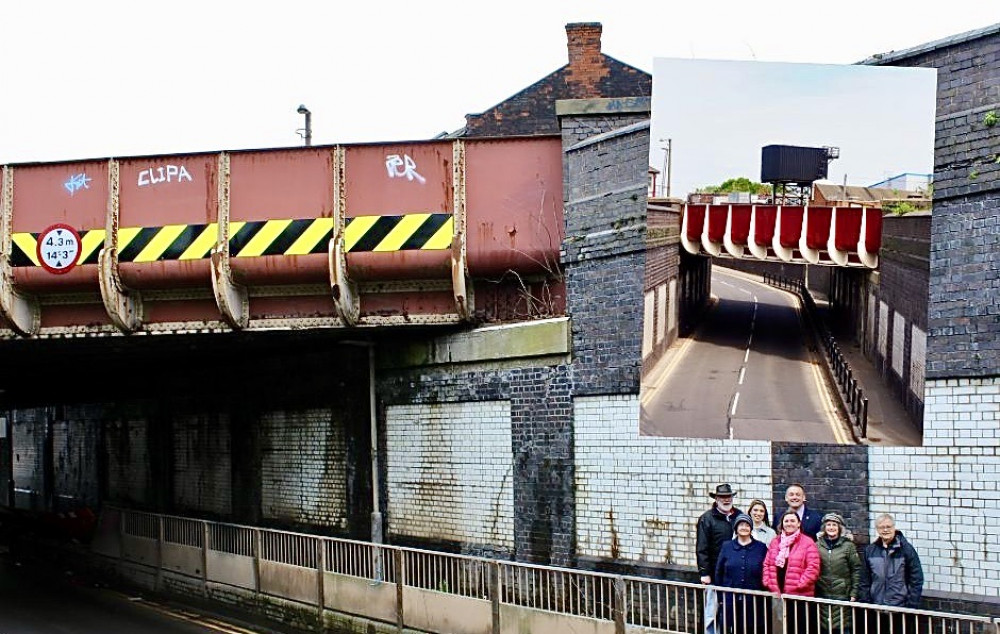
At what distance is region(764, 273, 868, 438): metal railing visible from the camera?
1044 centimetres

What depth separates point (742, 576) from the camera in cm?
1016

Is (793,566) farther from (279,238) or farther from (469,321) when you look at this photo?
(279,238)

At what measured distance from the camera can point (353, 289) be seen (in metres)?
14.4

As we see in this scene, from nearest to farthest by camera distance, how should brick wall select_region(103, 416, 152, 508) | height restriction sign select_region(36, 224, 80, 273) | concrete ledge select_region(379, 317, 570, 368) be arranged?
concrete ledge select_region(379, 317, 570, 368) < height restriction sign select_region(36, 224, 80, 273) < brick wall select_region(103, 416, 152, 508)

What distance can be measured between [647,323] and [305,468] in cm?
730

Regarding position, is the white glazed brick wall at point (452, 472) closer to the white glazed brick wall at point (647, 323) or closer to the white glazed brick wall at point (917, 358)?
the white glazed brick wall at point (647, 323)

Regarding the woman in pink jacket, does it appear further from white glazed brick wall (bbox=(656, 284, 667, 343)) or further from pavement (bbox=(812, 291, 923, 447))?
white glazed brick wall (bbox=(656, 284, 667, 343))

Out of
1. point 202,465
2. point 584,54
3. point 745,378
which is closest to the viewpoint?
point 745,378

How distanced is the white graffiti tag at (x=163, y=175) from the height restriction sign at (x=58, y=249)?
1209mm

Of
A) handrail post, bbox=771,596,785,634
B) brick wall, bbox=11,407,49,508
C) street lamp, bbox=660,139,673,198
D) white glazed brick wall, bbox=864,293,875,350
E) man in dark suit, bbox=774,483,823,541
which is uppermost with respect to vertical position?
street lamp, bbox=660,139,673,198

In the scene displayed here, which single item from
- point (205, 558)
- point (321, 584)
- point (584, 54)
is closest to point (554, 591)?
point (321, 584)

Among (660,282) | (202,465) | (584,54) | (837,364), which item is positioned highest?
(584,54)

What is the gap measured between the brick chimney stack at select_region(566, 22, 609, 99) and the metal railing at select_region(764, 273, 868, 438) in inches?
401

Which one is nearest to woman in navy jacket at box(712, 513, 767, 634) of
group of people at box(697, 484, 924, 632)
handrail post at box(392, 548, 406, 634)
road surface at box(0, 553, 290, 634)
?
group of people at box(697, 484, 924, 632)
